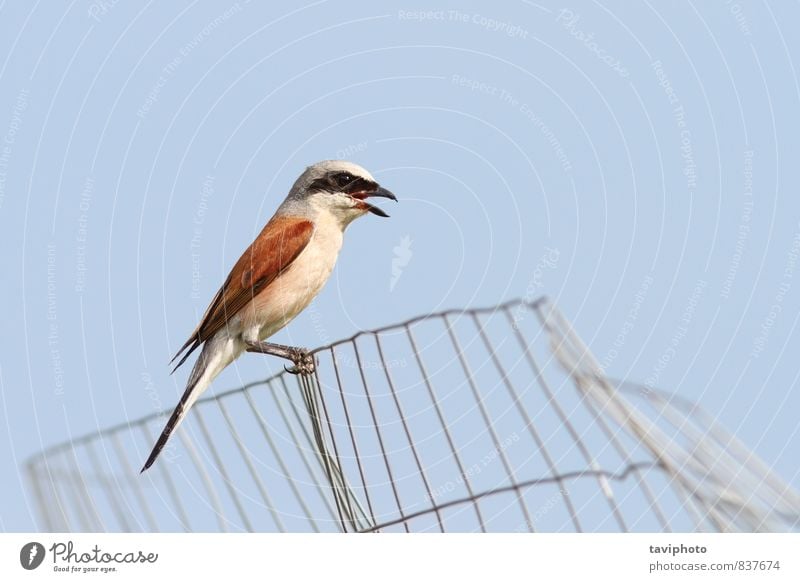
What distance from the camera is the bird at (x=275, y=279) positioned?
6539 millimetres

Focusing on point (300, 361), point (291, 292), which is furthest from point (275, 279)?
point (300, 361)

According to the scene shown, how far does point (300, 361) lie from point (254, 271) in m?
1.05

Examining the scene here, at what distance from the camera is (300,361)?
226 inches

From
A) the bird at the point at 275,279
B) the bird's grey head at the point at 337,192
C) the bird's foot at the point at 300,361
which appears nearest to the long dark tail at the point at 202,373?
the bird at the point at 275,279

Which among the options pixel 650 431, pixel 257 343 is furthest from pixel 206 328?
pixel 650 431

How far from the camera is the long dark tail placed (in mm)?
5755

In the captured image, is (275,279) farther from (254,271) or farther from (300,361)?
(300,361)

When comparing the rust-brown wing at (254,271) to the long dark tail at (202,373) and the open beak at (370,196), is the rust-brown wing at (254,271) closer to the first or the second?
the long dark tail at (202,373)

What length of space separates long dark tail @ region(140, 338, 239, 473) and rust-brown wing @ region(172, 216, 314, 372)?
0.09 meters

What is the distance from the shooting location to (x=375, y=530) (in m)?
4.38

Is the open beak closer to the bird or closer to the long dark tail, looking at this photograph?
the bird
